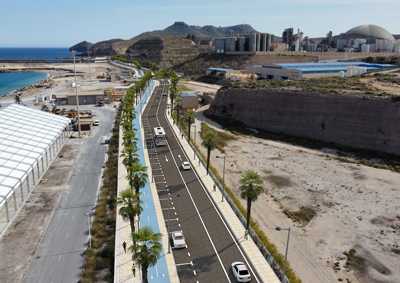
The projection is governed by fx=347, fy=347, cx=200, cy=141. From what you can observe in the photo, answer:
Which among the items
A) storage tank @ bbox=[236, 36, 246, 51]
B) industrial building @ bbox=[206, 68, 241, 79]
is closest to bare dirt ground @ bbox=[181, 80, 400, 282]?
industrial building @ bbox=[206, 68, 241, 79]

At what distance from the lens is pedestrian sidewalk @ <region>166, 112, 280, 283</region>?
1206 inches

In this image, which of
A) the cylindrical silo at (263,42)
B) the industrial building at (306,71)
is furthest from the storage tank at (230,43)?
the industrial building at (306,71)

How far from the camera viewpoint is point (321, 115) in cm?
8300

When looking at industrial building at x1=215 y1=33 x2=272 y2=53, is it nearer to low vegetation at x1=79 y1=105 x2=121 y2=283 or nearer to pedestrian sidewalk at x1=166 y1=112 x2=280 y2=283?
pedestrian sidewalk at x1=166 y1=112 x2=280 y2=283

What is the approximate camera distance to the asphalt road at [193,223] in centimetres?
3106

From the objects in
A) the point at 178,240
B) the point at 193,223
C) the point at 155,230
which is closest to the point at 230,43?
the point at 193,223

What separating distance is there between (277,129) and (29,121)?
57192mm

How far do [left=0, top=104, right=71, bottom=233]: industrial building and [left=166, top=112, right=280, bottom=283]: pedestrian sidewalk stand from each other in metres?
22.6

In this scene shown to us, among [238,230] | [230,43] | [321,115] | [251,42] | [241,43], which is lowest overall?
[238,230]

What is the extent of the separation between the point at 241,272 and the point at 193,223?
1073 centimetres

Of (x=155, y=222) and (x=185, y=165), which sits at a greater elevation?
(x=185, y=165)

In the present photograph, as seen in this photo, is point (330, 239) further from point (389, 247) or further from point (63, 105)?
point (63, 105)

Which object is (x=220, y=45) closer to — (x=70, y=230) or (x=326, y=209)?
(x=326, y=209)

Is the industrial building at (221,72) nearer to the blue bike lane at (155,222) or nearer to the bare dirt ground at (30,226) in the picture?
the blue bike lane at (155,222)
